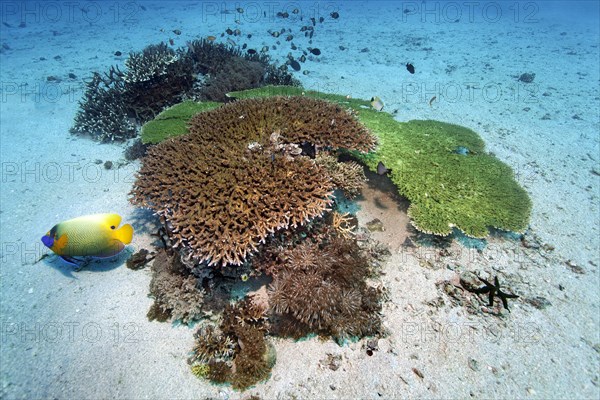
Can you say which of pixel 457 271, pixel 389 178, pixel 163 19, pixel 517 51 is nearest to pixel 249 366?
pixel 457 271

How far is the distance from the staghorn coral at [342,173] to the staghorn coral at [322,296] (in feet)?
3.74

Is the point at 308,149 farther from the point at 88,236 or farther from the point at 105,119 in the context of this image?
the point at 105,119

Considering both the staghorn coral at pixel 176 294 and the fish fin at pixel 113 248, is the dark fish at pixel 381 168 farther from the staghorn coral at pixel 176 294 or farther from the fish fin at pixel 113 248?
the fish fin at pixel 113 248

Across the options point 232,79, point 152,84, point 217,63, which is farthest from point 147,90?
point 217,63

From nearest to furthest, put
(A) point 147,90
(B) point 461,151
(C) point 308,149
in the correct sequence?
(C) point 308,149, (B) point 461,151, (A) point 147,90

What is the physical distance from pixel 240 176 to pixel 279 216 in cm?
81

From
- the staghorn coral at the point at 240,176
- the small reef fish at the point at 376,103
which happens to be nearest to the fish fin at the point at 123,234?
the staghorn coral at the point at 240,176

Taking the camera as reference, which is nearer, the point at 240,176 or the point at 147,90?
the point at 240,176

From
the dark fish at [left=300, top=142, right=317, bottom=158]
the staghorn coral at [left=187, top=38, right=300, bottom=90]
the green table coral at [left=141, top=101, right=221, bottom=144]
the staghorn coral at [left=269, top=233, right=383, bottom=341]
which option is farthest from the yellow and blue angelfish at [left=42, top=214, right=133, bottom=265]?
the staghorn coral at [left=187, top=38, right=300, bottom=90]

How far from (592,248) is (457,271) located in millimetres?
2668

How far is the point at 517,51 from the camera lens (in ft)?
58.4

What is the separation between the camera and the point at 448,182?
5359 millimetres

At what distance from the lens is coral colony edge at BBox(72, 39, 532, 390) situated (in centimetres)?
363

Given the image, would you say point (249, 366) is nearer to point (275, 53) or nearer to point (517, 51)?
point (275, 53)
